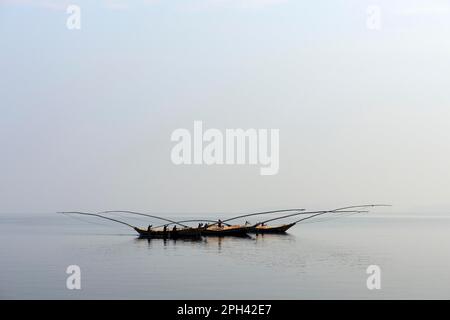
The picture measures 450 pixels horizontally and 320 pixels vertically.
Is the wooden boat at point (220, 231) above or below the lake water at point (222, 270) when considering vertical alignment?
above

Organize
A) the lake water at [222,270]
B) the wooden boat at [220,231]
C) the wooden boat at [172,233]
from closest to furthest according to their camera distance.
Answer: the lake water at [222,270], the wooden boat at [172,233], the wooden boat at [220,231]

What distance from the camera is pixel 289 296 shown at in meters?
22.7

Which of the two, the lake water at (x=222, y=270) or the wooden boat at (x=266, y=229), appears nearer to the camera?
the lake water at (x=222, y=270)

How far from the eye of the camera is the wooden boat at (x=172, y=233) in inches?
1585

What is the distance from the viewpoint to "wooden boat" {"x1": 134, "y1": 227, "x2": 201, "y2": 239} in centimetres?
4025

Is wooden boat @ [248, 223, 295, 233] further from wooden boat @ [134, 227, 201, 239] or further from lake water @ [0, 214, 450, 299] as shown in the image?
wooden boat @ [134, 227, 201, 239]

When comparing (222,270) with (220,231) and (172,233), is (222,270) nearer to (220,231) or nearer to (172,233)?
(172,233)

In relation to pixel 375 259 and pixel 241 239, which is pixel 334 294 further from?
pixel 241 239

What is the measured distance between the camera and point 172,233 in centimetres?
4016

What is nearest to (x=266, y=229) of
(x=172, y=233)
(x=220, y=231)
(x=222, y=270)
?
(x=220, y=231)

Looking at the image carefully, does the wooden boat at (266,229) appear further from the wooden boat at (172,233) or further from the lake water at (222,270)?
the wooden boat at (172,233)

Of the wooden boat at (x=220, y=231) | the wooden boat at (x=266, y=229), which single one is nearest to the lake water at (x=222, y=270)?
the wooden boat at (x=220, y=231)

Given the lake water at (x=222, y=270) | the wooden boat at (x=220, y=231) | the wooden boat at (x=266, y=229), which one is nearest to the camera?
the lake water at (x=222, y=270)
